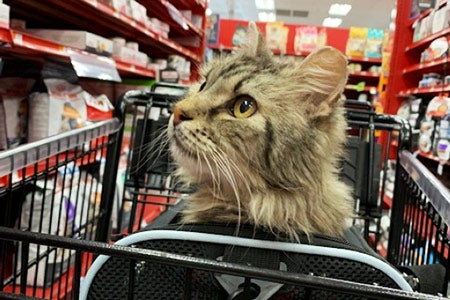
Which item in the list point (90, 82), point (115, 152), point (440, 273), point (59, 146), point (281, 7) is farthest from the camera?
point (281, 7)

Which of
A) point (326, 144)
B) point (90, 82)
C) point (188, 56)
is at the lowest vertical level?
point (326, 144)

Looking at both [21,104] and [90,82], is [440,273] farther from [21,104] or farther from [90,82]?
[90,82]

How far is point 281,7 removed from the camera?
6.75 metres

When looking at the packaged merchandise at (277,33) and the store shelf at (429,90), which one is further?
the packaged merchandise at (277,33)

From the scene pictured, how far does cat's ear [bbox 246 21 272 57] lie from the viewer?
1.11 m

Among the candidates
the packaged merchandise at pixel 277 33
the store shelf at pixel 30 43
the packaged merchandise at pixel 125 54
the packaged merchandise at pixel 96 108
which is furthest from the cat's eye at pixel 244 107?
the packaged merchandise at pixel 277 33

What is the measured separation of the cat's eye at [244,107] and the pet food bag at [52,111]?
127cm

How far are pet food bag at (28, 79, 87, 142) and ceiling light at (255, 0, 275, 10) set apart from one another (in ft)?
19.2

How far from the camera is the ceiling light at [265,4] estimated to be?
745cm

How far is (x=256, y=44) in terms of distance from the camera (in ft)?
3.71

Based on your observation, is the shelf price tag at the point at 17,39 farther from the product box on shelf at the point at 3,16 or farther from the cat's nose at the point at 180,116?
A: the cat's nose at the point at 180,116

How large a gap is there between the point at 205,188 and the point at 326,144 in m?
0.29

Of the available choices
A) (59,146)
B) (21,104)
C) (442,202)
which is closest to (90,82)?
(21,104)

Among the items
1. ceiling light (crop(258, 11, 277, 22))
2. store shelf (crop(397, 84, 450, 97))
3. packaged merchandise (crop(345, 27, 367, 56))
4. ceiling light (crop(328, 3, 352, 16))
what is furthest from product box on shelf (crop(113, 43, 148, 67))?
ceiling light (crop(258, 11, 277, 22))
